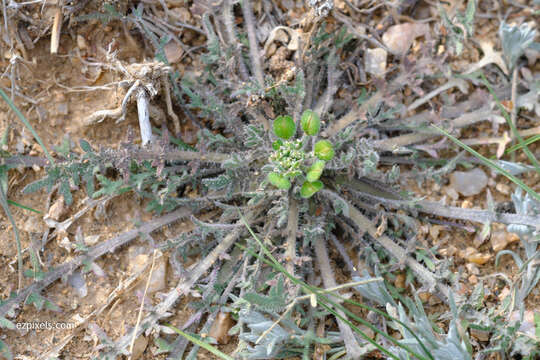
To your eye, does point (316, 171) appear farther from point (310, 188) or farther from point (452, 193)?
point (452, 193)

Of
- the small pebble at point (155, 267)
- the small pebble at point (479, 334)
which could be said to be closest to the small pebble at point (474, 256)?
the small pebble at point (479, 334)

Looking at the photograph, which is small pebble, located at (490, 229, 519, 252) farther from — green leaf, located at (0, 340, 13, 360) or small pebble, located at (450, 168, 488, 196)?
green leaf, located at (0, 340, 13, 360)

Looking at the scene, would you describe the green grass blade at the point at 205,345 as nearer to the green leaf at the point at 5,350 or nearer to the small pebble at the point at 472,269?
the green leaf at the point at 5,350

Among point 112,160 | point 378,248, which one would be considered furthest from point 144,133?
point 378,248

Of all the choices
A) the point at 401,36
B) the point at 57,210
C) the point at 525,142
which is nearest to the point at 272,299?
the point at 57,210

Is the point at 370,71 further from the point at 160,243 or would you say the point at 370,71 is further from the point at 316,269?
the point at 160,243

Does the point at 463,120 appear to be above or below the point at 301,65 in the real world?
below
